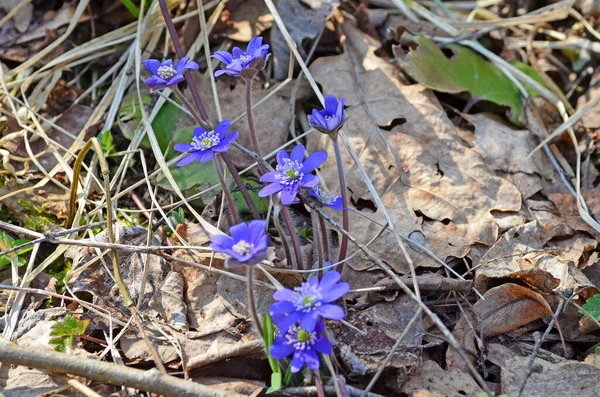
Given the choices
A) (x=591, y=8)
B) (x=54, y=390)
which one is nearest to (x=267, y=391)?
(x=54, y=390)

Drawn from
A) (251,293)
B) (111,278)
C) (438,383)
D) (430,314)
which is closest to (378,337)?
(438,383)

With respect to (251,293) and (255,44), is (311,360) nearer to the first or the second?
(251,293)

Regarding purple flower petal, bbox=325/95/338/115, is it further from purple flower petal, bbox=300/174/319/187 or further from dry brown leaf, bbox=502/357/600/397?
dry brown leaf, bbox=502/357/600/397

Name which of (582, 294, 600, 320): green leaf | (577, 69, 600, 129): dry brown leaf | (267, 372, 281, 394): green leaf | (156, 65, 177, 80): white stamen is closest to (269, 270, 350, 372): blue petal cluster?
(267, 372, 281, 394): green leaf

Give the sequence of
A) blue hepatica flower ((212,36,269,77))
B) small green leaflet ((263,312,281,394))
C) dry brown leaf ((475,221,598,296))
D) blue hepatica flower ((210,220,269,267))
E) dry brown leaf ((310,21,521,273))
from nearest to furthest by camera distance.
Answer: blue hepatica flower ((210,220,269,267)) < small green leaflet ((263,312,281,394)) < blue hepatica flower ((212,36,269,77)) < dry brown leaf ((475,221,598,296)) < dry brown leaf ((310,21,521,273))

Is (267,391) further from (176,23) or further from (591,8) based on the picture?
(591,8)

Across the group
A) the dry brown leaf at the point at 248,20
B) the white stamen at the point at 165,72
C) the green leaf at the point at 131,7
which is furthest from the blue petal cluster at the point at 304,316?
the green leaf at the point at 131,7
